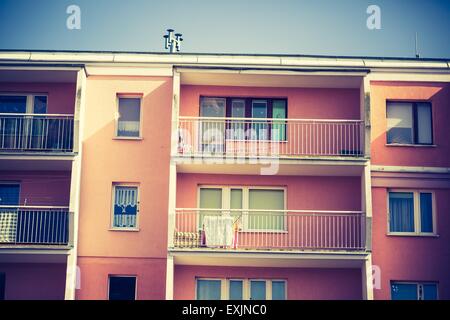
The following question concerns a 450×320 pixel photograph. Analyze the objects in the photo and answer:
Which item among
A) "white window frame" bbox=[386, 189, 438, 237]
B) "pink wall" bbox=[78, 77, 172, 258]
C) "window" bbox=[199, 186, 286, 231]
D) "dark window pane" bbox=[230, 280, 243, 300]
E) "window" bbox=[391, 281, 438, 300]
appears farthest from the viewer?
"window" bbox=[199, 186, 286, 231]

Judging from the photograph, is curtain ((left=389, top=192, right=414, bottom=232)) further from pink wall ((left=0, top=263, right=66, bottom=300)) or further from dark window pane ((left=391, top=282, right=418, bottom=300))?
pink wall ((left=0, top=263, right=66, bottom=300))

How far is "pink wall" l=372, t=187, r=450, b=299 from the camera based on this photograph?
23688 mm

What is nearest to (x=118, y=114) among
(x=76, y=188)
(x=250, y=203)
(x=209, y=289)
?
(x=76, y=188)

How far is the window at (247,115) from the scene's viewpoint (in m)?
25.1

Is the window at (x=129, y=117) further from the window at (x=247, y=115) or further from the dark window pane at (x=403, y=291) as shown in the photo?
the dark window pane at (x=403, y=291)

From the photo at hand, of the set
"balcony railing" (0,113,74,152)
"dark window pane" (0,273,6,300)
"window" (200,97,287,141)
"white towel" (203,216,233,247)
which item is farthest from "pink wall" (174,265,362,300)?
"balcony railing" (0,113,74,152)

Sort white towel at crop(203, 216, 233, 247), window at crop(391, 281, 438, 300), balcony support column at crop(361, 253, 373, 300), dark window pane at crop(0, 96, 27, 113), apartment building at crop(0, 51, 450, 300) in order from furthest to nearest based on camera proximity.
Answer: dark window pane at crop(0, 96, 27, 113)
window at crop(391, 281, 438, 300)
apartment building at crop(0, 51, 450, 300)
white towel at crop(203, 216, 233, 247)
balcony support column at crop(361, 253, 373, 300)

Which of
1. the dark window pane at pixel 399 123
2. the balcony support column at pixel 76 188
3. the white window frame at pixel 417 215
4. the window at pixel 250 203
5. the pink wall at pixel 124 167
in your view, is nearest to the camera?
the balcony support column at pixel 76 188

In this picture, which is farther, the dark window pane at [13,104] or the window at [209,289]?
the dark window pane at [13,104]

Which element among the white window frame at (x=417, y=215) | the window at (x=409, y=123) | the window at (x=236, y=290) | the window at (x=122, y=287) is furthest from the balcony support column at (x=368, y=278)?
the window at (x=122, y=287)

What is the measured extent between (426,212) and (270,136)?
5.26 meters

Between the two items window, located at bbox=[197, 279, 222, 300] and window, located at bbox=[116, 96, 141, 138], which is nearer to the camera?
window, located at bbox=[197, 279, 222, 300]

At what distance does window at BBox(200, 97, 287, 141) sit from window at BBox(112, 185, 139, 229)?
3012 millimetres

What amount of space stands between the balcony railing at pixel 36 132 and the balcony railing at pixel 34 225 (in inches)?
74.8
